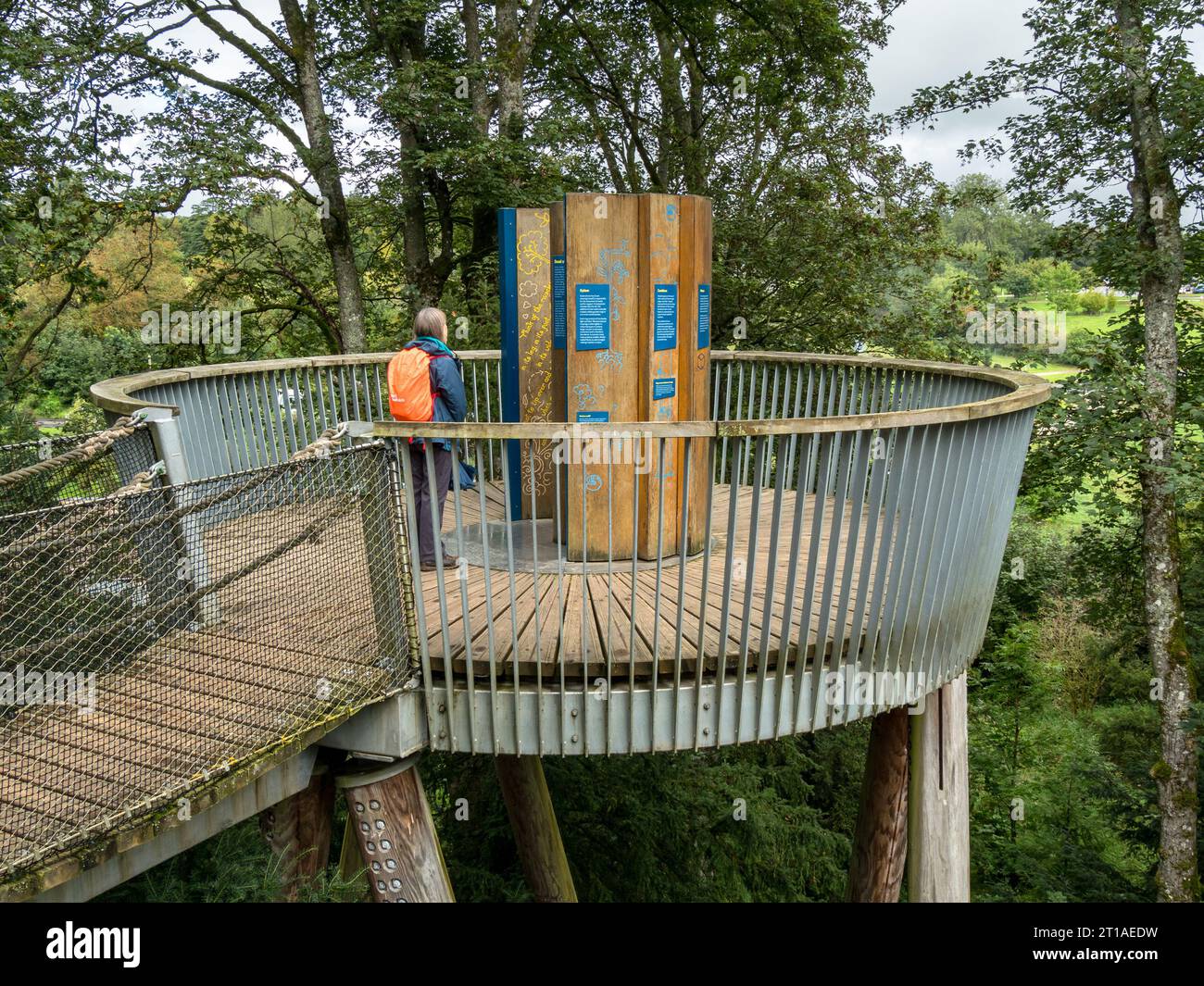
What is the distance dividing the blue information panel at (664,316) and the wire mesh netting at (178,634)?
92.1 inches

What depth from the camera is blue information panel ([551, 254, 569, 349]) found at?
6.36 metres

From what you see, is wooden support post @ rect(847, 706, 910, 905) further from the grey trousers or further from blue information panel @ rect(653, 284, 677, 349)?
the grey trousers

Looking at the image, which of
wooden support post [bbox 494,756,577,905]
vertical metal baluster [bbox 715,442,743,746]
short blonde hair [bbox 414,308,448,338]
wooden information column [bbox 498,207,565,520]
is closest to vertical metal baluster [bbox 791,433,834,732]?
vertical metal baluster [bbox 715,442,743,746]

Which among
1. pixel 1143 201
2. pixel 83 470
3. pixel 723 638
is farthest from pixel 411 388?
pixel 1143 201

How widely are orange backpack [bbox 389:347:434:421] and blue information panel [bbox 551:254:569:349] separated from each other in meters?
1.09

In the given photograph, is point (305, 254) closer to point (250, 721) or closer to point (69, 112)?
point (69, 112)

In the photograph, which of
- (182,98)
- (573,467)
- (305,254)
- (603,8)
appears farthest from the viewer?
(603,8)

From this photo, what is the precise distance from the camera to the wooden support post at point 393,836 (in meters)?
4.55

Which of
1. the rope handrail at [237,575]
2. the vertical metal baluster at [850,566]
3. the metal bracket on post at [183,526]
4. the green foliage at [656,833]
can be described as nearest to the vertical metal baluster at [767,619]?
the vertical metal baluster at [850,566]

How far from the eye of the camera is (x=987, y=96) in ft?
48.4

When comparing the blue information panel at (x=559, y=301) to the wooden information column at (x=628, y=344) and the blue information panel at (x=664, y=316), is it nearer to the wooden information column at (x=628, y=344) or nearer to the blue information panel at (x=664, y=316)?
the wooden information column at (x=628, y=344)

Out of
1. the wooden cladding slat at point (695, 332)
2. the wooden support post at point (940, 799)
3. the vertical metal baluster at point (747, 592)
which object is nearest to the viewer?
the vertical metal baluster at point (747, 592)

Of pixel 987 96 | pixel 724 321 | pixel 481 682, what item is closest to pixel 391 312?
pixel 724 321
